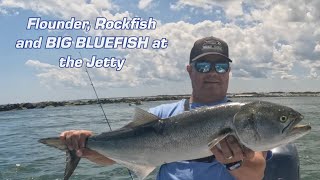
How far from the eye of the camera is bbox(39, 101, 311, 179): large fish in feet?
13.2

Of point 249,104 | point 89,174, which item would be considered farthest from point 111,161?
point 89,174

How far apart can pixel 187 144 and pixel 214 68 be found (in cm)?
130

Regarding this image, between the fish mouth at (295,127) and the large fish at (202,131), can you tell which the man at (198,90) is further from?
the fish mouth at (295,127)

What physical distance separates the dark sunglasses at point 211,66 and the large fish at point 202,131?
96 centimetres

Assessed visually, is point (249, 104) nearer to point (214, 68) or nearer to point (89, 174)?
point (214, 68)

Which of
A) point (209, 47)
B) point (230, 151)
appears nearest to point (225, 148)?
point (230, 151)

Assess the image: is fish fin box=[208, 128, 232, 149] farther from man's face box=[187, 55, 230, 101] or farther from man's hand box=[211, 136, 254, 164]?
man's face box=[187, 55, 230, 101]

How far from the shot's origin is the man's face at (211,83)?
17.0 ft

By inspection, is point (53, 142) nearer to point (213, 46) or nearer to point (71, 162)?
point (71, 162)

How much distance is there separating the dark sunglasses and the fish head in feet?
3.89

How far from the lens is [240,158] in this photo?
4109 millimetres

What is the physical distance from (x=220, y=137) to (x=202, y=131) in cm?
26

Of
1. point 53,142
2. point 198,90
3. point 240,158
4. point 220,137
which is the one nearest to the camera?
point 220,137

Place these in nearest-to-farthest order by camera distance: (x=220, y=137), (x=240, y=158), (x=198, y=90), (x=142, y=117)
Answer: (x=220, y=137)
(x=240, y=158)
(x=142, y=117)
(x=198, y=90)
